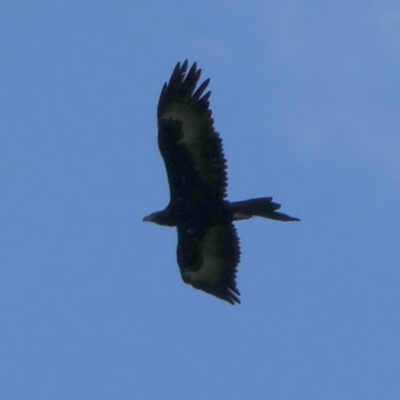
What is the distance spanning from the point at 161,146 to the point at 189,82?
110 cm

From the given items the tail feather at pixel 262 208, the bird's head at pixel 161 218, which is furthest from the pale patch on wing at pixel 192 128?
the bird's head at pixel 161 218

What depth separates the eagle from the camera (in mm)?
22406

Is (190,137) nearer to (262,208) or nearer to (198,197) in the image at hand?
(198,197)

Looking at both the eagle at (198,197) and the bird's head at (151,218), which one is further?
the bird's head at (151,218)

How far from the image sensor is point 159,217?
23359mm

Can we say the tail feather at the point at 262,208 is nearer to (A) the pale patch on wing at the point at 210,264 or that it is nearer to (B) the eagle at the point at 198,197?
(B) the eagle at the point at 198,197

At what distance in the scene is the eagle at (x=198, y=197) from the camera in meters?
22.4

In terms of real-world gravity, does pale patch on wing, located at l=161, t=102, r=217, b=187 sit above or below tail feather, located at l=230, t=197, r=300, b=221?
above

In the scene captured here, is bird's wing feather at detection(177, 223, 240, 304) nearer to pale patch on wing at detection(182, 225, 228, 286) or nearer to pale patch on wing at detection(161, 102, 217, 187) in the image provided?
pale patch on wing at detection(182, 225, 228, 286)

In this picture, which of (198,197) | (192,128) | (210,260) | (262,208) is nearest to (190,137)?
(192,128)

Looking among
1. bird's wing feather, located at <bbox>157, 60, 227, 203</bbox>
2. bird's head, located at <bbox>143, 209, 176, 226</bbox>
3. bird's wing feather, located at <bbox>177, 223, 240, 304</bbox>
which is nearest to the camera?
bird's wing feather, located at <bbox>157, 60, 227, 203</bbox>

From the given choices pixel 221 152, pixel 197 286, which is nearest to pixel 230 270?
pixel 197 286

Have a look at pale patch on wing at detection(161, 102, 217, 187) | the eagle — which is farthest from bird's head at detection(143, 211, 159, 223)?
pale patch on wing at detection(161, 102, 217, 187)

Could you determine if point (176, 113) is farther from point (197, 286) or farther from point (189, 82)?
point (197, 286)
